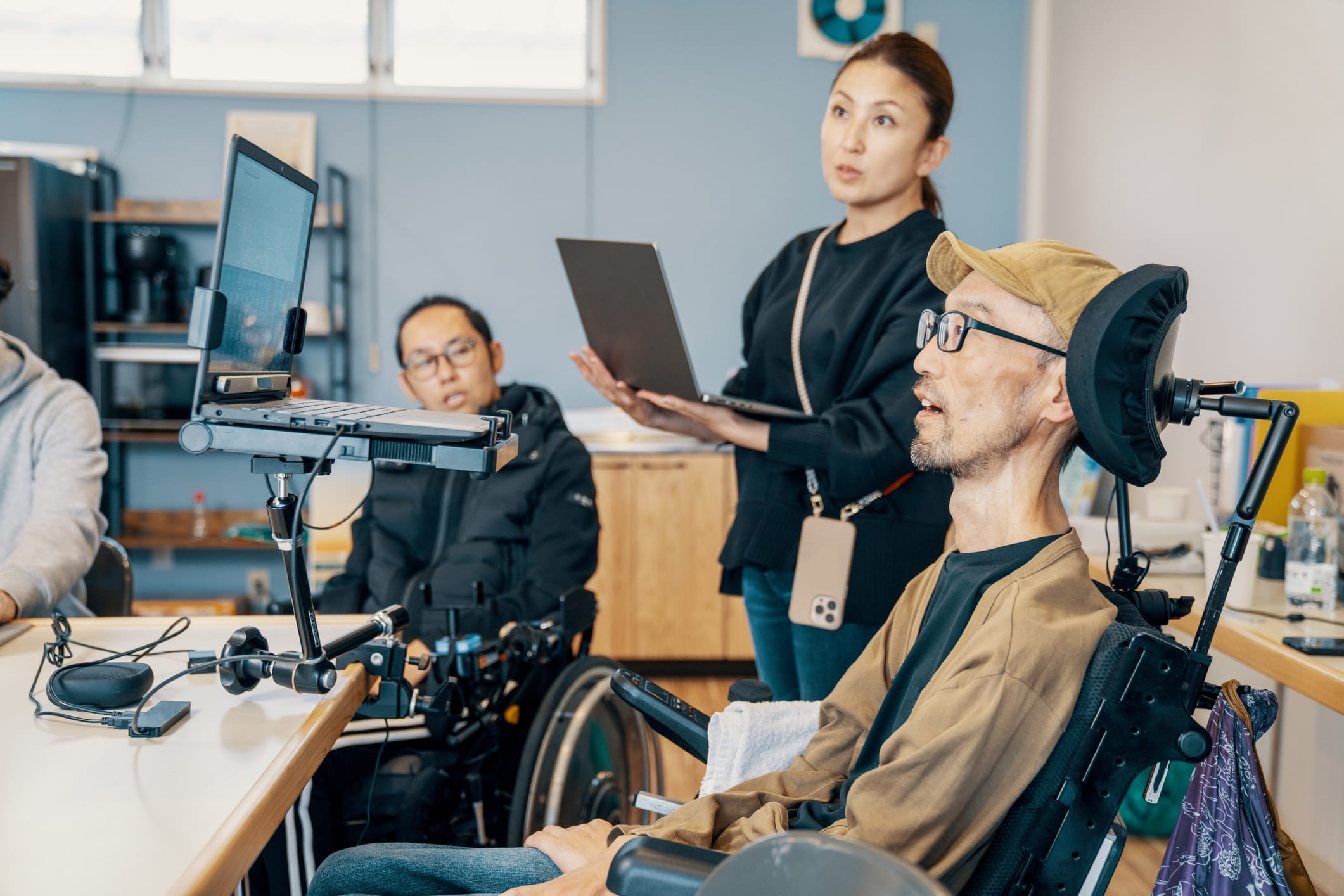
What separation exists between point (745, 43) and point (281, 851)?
356 centimetres

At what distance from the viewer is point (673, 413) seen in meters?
1.81

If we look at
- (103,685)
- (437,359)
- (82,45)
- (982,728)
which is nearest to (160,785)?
(103,685)

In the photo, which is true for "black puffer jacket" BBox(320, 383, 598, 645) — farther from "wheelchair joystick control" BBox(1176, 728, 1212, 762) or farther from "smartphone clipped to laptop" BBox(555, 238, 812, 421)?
"wheelchair joystick control" BBox(1176, 728, 1212, 762)

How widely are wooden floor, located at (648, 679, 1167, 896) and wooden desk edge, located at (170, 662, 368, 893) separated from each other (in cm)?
75

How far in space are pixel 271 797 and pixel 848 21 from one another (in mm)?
3926

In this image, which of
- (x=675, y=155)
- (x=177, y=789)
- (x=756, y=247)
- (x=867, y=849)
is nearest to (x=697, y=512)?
(x=756, y=247)

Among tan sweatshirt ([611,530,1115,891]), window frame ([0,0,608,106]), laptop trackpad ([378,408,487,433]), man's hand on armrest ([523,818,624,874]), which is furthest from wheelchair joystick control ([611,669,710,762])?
window frame ([0,0,608,106])

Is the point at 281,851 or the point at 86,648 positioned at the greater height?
the point at 86,648

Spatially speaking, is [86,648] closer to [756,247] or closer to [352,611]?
[352,611]

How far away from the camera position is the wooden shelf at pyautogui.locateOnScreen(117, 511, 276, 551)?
407 cm

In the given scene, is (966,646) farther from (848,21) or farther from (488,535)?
(848,21)

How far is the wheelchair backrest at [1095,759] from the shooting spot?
0.84 metres

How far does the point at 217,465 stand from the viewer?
430cm

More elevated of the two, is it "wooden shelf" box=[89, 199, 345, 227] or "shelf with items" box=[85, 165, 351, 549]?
"wooden shelf" box=[89, 199, 345, 227]
